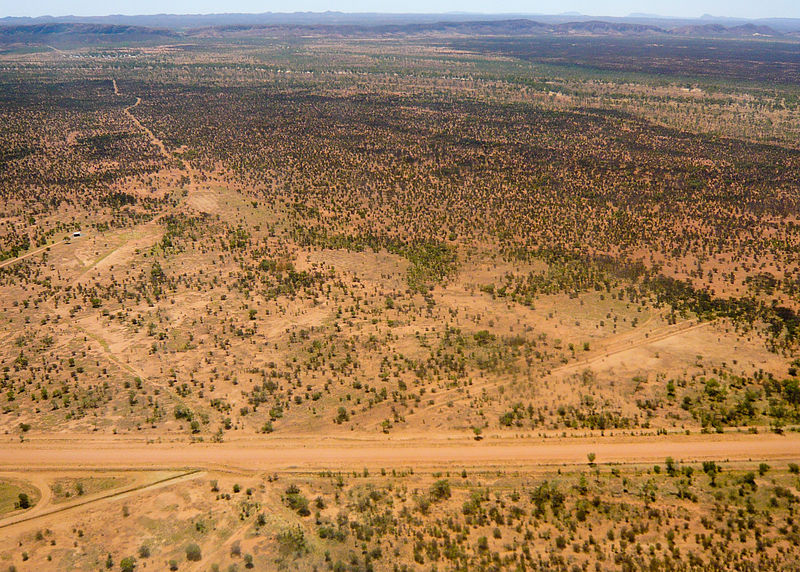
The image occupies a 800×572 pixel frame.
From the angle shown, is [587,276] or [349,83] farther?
[349,83]

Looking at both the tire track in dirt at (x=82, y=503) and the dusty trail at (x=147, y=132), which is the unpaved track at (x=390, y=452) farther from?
the dusty trail at (x=147, y=132)

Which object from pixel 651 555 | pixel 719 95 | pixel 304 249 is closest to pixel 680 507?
pixel 651 555

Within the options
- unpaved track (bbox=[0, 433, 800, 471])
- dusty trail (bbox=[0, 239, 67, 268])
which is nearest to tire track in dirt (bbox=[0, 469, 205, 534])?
unpaved track (bbox=[0, 433, 800, 471])

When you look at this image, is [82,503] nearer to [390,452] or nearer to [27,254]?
[390,452]

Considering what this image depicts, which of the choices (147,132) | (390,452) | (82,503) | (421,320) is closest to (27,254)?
(82,503)

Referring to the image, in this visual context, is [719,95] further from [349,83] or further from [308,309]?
[308,309]
